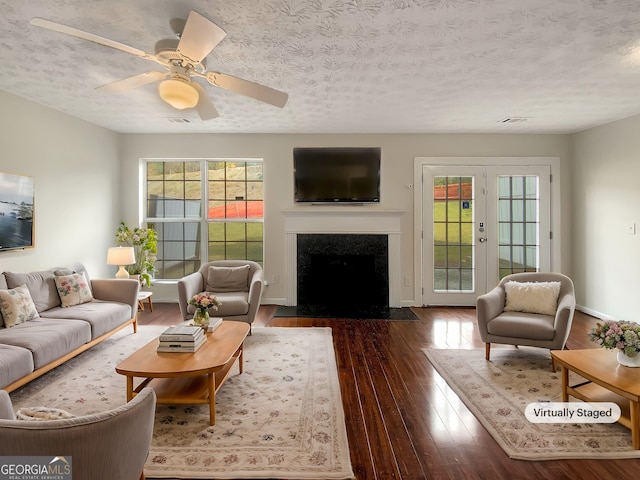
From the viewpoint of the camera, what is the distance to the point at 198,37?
78.7 inches

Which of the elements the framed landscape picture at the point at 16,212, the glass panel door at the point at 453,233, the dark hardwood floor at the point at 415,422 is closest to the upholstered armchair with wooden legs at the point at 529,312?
the dark hardwood floor at the point at 415,422

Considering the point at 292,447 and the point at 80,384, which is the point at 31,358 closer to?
the point at 80,384

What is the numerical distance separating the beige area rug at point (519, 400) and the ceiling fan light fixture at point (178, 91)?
2834mm

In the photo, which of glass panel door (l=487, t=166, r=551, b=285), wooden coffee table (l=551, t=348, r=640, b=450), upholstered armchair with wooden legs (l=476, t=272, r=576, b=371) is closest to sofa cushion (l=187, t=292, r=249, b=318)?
upholstered armchair with wooden legs (l=476, t=272, r=576, b=371)

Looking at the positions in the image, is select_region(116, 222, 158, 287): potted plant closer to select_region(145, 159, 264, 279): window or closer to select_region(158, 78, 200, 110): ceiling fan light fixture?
select_region(145, 159, 264, 279): window

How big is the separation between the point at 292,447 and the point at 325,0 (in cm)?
262

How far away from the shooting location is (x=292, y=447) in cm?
207

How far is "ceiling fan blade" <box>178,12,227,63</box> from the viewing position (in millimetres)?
1861

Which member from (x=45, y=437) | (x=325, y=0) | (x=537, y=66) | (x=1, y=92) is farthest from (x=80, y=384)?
(x=537, y=66)

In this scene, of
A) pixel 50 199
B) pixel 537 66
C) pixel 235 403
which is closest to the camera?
pixel 235 403

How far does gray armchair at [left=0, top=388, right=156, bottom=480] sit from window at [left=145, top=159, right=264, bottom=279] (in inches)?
177

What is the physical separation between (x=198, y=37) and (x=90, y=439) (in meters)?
1.97

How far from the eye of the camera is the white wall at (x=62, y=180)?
377 cm

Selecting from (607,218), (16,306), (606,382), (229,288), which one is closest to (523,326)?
(606,382)
